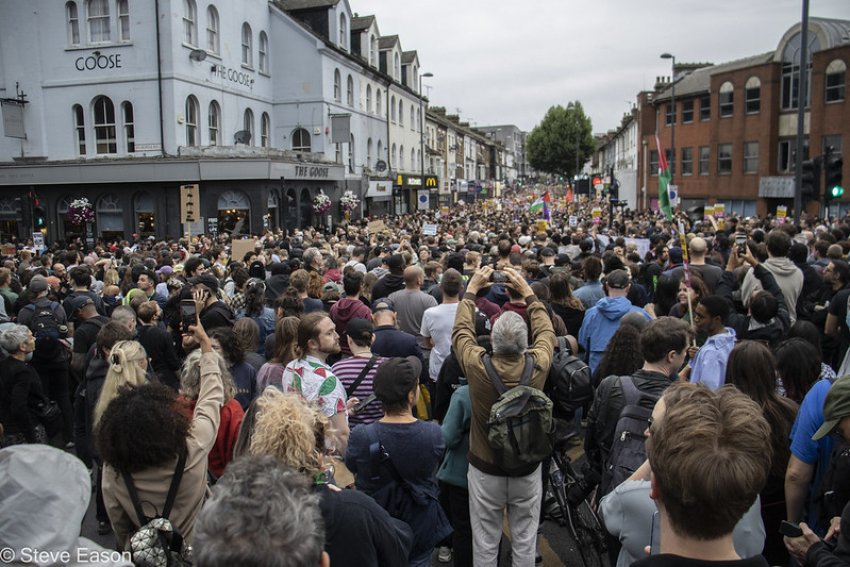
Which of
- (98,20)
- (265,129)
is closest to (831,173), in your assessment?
(98,20)

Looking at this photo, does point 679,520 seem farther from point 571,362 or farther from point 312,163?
point 312,163

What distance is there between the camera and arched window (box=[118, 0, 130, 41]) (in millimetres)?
25219

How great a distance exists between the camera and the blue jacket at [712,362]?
465 centimetres

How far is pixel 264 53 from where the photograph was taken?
3278cm

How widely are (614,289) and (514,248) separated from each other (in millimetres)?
6799

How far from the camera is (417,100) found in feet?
169

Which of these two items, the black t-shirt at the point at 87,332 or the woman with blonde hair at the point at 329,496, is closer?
the woman with blonde hair at the point at 329,496

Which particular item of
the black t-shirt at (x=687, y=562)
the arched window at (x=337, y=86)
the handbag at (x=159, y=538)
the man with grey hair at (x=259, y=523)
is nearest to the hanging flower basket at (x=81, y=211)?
the arched window at (x=337, y=86)

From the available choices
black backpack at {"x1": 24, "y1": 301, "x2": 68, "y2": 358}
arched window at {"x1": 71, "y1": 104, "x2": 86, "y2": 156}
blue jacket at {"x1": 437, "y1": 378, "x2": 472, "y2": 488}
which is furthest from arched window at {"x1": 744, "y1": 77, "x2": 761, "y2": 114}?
black backpack at {"x1": 24, "y1": 301, "x2": 68, "y2": 358}

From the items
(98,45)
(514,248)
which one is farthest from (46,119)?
(514,248)

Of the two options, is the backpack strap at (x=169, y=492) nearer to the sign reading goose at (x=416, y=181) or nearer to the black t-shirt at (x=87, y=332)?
the black t-shirt at (x=87, y=332)

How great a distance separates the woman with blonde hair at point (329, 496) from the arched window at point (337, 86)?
3494 centimetres

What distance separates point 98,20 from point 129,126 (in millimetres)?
4323

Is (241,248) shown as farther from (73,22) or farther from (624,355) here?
(73,22)
